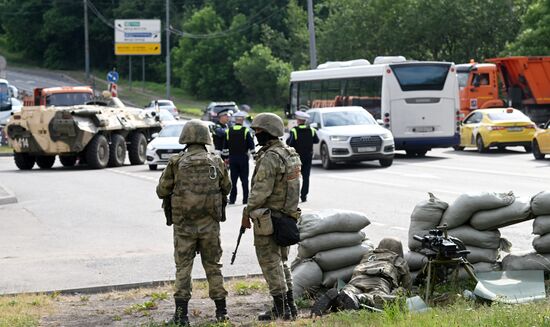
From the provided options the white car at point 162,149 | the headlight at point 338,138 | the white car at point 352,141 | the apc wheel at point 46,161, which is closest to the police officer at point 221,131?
the white car at point 352,141

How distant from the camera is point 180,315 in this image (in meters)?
9.00

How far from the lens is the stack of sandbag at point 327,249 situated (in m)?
10.2

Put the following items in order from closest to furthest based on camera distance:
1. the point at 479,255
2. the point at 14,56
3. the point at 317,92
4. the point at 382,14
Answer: the point at 479,255 → the point at 317,92 → the point at 382,14 → the point at 14,56

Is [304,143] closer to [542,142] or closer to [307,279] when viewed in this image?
[307,279]

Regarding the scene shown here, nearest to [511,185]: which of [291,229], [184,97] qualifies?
[291,229]

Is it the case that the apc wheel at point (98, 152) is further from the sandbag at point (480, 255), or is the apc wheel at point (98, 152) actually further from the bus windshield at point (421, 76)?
the sandbag at point (480, 255)

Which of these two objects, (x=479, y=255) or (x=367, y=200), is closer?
(x=479, y=255)

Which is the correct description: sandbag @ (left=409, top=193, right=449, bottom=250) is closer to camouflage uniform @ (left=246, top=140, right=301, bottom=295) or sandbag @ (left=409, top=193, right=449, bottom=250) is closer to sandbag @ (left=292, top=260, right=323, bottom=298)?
sandbag @ (left=292, top=260, right=323, bottom=298)

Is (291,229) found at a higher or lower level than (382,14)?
lower

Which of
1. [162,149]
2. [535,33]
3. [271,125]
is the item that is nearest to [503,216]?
[271,125]

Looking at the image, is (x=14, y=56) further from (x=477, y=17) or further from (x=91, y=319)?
(x=91, y=319)

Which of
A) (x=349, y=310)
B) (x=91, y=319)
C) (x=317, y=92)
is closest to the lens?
(x=349, y=310)

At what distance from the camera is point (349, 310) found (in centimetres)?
873

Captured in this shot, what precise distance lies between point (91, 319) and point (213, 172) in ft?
5.76
